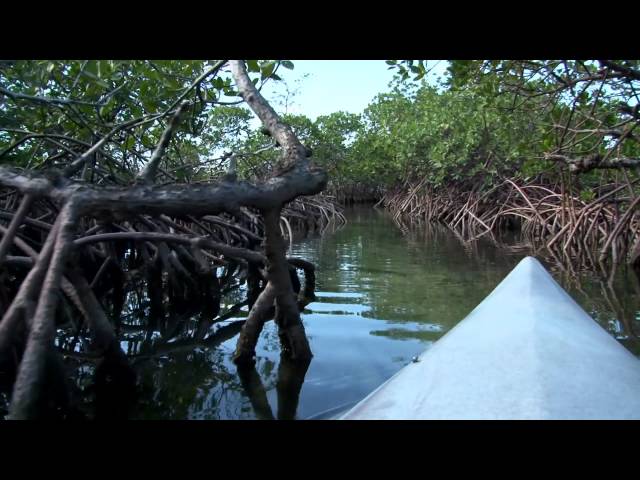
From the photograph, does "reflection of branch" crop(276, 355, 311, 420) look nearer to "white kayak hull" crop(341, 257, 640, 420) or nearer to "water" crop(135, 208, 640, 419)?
"water" crop(135, 208, 640, 419)

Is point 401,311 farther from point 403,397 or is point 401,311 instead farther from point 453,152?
point 453,152

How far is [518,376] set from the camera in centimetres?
148

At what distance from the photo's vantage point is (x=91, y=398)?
232 centimetres

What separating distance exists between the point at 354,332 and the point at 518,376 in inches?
77.0

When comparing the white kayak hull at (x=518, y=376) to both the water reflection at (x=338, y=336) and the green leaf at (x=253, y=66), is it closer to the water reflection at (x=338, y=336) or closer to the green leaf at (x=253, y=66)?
the water reflection at (x=338, y=336)

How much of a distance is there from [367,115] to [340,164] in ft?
10.0

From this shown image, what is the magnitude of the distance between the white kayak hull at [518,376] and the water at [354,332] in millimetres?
622

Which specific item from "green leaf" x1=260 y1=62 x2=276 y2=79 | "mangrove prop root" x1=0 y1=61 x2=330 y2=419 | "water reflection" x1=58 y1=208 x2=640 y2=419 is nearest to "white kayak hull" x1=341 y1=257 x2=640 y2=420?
"water reflection" x1=58 y1=208 x2=640 y2=419

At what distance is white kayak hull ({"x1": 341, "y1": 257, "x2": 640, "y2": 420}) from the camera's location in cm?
136

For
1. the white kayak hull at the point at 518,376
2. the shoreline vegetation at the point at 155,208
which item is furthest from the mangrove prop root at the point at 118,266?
the white kayak hull at the point at 518,376

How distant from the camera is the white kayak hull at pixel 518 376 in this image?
4.46 ft

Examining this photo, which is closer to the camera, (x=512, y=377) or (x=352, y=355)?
(x=512, y=377)
